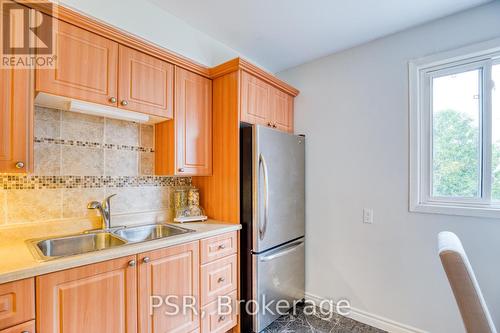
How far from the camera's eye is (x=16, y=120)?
3.99ft

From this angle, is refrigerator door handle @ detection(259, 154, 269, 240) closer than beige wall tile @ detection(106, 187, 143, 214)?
No

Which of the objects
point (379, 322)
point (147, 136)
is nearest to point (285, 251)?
point (379, 322)

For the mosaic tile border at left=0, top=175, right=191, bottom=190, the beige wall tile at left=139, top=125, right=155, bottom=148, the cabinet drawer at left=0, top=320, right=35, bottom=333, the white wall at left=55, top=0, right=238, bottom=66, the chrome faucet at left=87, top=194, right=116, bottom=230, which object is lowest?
the cabinet drawer at left=0, top=320, right=35, bottom=333

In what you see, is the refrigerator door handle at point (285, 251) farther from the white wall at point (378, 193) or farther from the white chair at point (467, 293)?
the white chair at point (467, 293)

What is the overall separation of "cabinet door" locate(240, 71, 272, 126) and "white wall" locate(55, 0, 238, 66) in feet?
1.61

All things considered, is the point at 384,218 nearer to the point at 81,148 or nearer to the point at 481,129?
the point at 481,129

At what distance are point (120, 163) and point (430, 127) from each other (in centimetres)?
246

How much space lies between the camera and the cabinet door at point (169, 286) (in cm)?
141

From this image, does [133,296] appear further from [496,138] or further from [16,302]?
[496,138]

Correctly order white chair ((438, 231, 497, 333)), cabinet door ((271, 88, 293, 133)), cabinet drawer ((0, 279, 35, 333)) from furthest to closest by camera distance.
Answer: cabinet door ((271, 88, 293, 133)) → cabinet drawer ((0, 279, 35, 333)) → white chair ((438, 231, 497, 333))

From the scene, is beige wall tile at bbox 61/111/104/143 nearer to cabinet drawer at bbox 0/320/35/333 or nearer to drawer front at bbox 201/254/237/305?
cabinet drawer at bbox 0/320/35/333

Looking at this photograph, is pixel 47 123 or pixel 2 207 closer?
pixel 2 207

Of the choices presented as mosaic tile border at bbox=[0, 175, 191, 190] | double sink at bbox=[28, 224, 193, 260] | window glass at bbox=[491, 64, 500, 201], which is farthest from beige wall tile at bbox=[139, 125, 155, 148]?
window glass at bbox=[491, 64, 500, 201]

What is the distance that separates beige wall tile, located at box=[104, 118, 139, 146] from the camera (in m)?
1.84
